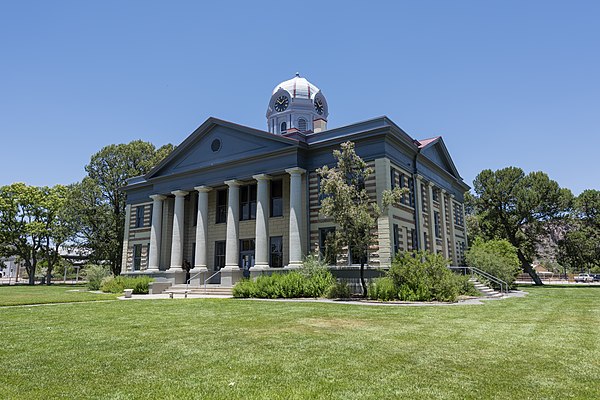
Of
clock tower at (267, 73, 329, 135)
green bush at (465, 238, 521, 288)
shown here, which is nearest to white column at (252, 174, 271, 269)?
green bush at (465, 238, 521, 288)

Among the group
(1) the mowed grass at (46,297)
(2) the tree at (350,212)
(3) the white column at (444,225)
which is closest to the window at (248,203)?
(1) the mowed grass at (46,297)

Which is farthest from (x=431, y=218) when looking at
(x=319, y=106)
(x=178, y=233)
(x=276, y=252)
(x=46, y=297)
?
(x=46, y=297)

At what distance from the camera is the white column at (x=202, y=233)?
29477 millimetres

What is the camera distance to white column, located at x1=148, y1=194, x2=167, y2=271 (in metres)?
33.2

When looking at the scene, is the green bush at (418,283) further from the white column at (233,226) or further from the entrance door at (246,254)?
the entrance door at (246,254)

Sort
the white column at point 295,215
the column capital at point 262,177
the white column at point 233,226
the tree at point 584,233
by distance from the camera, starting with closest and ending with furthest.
Result: the white column at point 295,215
the column capital at point 262,177
the white column at point 233,226
the tree at point 584,233

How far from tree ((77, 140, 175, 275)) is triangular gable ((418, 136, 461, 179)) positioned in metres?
29.9

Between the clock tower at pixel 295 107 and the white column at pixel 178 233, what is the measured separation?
532 inches

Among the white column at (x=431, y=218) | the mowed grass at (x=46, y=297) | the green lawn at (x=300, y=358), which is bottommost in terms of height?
the green lawn at (x=300, y=358)

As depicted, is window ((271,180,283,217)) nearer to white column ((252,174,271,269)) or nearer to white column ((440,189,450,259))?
white column ((252,174,271,269))

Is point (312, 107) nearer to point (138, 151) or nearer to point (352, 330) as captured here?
point (138, 151)

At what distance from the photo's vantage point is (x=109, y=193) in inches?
1891

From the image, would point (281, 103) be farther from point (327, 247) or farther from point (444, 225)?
point (327, 247)

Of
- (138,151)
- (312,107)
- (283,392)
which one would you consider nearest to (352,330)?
(283,392)
